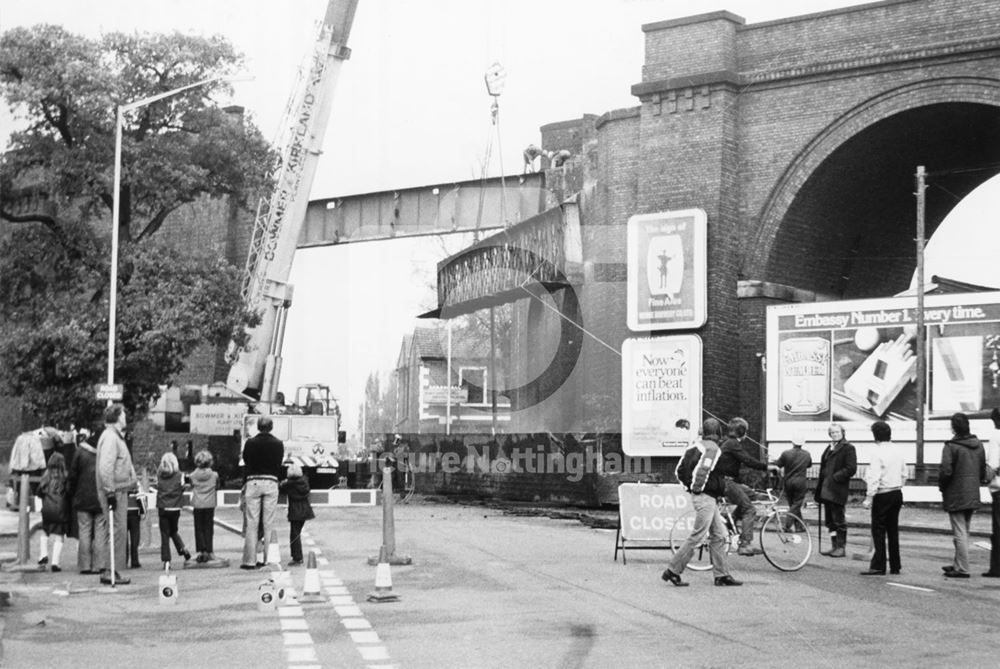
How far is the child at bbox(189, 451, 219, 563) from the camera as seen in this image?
1927cm

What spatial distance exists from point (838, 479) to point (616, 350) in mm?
23915

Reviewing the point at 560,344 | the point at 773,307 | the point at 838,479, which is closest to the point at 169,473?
the point at 838,479

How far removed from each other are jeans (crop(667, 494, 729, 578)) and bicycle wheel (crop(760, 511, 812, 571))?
6.13ft

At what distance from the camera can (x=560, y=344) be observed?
181 feet

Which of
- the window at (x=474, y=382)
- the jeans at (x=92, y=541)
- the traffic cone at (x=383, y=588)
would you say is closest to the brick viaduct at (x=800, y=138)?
the jeans at (x=92, y=541)

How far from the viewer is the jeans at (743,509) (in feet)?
63.0

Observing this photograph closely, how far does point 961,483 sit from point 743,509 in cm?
315

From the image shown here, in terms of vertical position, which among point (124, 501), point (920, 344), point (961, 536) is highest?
point (920, 344)

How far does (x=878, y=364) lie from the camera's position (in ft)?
118

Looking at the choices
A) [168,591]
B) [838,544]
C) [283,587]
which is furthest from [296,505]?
[838,544]

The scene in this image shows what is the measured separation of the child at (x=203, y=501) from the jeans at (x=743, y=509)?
6.48 meters

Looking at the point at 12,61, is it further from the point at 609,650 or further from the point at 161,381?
the point at 609,650

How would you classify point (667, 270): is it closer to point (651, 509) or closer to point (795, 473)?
point (795, 473)

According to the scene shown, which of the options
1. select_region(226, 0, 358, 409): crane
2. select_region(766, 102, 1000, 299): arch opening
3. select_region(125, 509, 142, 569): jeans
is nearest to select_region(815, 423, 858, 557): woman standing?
select_region(125, 509, 142, 569): jeans
